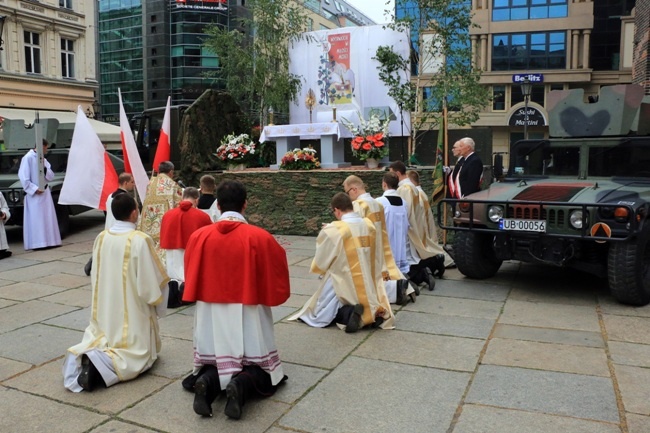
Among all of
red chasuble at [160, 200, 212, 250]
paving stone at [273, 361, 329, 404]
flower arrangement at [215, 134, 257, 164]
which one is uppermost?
flower arrangement at [215, 134, 257, 164]

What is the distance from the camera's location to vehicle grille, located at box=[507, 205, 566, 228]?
21.5ft

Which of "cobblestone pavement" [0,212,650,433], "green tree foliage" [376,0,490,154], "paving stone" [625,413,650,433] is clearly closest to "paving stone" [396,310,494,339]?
"cobblestone pavement" [0,212,650,433]

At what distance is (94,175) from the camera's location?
827cm

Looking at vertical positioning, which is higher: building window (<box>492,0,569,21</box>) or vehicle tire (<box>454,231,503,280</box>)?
building window (<box>492,0,569,21</box>)

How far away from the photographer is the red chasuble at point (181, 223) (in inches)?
278

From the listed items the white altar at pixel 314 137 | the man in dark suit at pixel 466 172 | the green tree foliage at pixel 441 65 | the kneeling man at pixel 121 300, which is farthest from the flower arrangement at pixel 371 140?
the kneeling man at pixel 121 300

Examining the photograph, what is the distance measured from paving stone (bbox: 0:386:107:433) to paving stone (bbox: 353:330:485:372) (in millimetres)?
2196

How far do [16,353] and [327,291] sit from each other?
282 centimetres

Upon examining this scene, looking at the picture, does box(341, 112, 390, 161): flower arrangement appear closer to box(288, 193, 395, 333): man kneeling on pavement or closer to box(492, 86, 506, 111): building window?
box(288, 193, 395, 333): man kneeling on pavement

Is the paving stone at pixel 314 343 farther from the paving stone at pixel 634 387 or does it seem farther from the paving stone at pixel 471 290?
the paving stone at pixel 634 387

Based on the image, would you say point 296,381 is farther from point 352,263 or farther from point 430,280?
point 430,280

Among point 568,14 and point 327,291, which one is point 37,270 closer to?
point 327,291

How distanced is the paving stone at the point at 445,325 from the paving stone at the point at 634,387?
4.10 feet

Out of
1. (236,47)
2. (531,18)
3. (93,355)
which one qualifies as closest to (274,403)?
(93,355)
